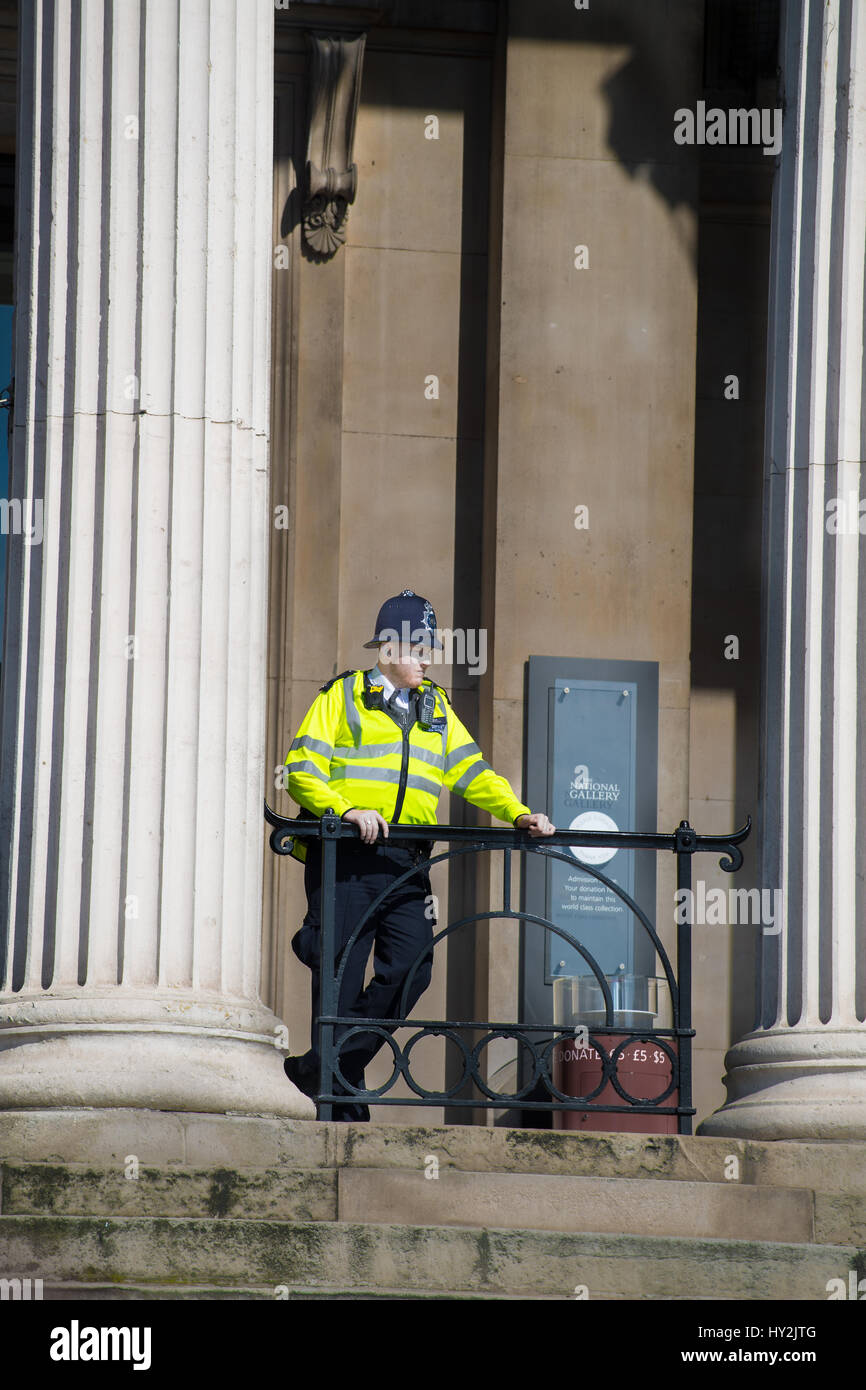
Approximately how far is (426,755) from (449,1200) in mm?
2262

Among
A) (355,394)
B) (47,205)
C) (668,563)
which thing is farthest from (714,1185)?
(355,394)

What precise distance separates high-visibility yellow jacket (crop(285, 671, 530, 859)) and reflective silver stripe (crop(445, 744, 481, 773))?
0.08 meters

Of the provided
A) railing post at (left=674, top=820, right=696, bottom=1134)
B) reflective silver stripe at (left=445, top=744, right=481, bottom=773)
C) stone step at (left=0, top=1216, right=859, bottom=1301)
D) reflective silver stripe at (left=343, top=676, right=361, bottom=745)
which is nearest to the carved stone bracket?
reflective silver stripe at (left=343, top=676, right=361, bottom=745)

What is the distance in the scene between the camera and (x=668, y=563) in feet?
38.8

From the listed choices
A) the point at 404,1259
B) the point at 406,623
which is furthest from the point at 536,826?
the point at 404,1259

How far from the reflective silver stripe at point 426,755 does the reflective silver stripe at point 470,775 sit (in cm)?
11

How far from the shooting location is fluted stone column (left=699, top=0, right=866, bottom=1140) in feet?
27.4

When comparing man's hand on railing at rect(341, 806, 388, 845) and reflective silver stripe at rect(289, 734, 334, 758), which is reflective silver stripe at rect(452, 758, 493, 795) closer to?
reflective silver stripe at rect(289, 734, 334, 758)

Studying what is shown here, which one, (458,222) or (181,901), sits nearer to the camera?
(181,901)

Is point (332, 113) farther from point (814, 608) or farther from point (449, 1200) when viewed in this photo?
point (449, 1200)

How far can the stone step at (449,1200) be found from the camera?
659cm
